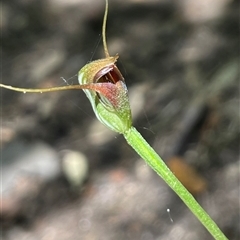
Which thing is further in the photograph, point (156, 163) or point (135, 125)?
point (135, 125)

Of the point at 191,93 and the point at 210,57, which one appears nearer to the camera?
the point at 191,93

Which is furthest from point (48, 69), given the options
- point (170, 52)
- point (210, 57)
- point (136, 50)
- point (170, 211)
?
point (170, 211)

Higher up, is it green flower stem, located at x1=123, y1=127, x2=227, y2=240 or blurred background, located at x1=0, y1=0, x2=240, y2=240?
blurred background, located at x1=0, y1=0, x2=240, y2=240

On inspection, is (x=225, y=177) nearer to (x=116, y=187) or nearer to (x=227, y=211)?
(x=227, y=211)

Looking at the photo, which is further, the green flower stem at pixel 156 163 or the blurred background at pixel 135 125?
the blurred background at pixel 135 125

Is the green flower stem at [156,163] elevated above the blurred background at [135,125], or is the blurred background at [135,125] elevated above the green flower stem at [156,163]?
the blurred background at [135,125]

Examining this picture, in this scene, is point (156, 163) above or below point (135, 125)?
below

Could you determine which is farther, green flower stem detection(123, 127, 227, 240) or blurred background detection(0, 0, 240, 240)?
blurred background detection(0, 0, 240, 240)

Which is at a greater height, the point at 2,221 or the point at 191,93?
the point at 191,93
